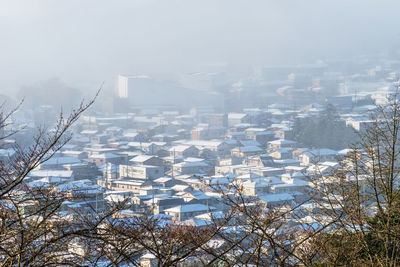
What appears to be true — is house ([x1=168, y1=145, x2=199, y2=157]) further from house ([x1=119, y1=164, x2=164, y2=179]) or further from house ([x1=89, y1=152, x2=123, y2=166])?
house ([x1=119, y1=164, x2=164, y2=179])

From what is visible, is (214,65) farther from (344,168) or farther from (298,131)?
Answer: (344,168)

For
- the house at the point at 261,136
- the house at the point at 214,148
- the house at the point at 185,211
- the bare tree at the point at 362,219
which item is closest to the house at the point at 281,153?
the house at the point at 214,148

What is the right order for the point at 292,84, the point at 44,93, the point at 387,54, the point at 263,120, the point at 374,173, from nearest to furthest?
the point at 374,173 < the point at 263,120 < the point at 44,93 < the point at 292,84 < the point at 387,54

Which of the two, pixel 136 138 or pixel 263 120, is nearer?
pixel 136 138

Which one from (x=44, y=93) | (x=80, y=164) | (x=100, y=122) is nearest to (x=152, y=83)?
(x=44, y=93)

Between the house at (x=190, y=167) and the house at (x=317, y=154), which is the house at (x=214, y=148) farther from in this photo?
the house at (x=317, y=154)

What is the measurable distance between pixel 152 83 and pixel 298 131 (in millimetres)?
8527

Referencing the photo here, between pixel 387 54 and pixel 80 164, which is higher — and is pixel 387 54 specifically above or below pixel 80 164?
above

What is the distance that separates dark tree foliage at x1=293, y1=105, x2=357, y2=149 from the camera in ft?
42.6

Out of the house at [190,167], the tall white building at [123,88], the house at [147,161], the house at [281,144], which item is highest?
the tall white building at [123,88]

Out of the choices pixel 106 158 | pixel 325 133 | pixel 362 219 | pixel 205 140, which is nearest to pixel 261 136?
→ pixel 205 140

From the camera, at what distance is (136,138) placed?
1445 cm

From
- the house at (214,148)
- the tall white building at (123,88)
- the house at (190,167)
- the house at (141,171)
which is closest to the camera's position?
the house at (141,171)

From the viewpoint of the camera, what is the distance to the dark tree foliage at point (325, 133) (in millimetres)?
12984
